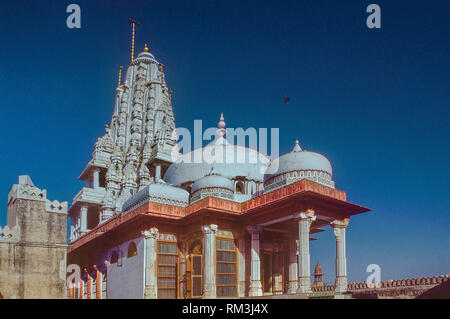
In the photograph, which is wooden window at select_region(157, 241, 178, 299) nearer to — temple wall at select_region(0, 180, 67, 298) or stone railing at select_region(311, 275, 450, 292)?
temple wall at select_region(0, 180, 67, 298)

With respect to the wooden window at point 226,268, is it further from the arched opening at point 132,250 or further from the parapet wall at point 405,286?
the parapet wall at point 405,286

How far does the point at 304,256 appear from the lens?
70.5 ft

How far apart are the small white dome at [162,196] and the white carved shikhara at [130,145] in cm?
1251

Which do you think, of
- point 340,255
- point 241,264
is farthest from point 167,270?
point 340,255

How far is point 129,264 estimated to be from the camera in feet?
88.6

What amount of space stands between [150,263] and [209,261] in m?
3.33

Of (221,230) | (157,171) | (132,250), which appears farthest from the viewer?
(157,171)

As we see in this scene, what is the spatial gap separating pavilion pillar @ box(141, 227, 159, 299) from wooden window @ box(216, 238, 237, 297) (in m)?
3.47

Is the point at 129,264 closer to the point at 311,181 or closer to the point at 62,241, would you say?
the point at 62,241

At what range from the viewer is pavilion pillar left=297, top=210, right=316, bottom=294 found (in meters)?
21.1

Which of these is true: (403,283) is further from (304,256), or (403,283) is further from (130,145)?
(130,145)

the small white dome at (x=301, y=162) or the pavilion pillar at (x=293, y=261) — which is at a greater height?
the small white dome at (x=301, y=162)

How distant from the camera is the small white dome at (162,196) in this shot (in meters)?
27.0

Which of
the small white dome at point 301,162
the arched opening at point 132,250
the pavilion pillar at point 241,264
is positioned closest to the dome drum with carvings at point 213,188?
the pavilion pillar at point 241,264
